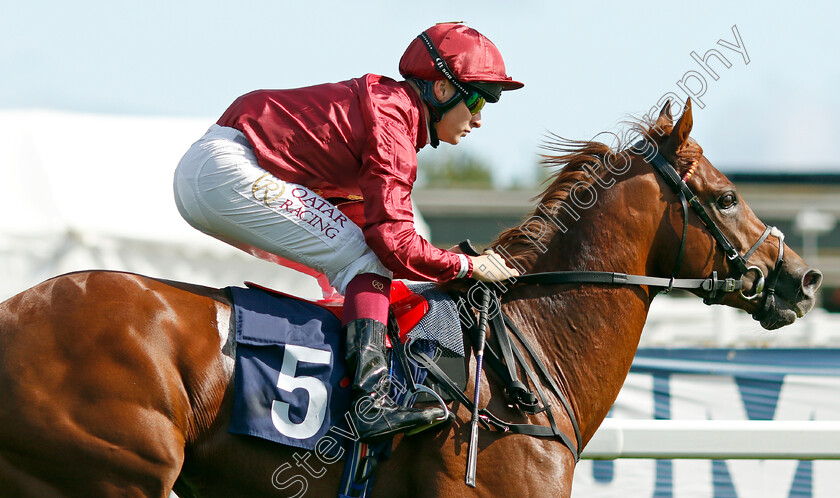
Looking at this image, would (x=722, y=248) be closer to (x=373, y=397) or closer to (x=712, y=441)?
(x=712, y=441)

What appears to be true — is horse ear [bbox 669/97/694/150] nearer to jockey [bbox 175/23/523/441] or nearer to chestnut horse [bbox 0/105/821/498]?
chestnut horse [bbox 0/105/821/498]

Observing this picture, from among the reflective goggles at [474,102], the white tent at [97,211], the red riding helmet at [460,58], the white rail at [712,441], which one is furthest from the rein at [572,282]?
the white tent at [97,211]

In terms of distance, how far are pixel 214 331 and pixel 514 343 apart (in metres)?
1.11

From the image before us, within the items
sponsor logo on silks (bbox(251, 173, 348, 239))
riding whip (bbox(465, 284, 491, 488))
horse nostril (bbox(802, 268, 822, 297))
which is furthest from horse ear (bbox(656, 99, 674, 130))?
sponsor logo on silks (bbox(251, 173, 348, 239))

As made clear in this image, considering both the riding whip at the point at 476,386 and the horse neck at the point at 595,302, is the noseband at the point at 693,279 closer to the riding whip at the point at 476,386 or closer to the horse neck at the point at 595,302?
the horse neck at the point at 595,302

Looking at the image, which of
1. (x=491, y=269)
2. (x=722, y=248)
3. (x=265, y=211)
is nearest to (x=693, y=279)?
(x=722, y=248)

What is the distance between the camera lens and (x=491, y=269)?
10.6 ft

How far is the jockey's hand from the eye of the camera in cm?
320

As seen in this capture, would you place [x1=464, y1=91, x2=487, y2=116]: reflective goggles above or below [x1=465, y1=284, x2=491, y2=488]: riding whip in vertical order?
above

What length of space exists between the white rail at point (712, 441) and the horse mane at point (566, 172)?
1.24 meters

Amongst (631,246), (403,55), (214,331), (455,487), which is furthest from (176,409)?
(631,246)

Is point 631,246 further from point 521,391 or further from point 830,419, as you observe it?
point 830,419

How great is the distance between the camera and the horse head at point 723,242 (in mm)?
3436

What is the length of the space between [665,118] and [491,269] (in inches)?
42.4
